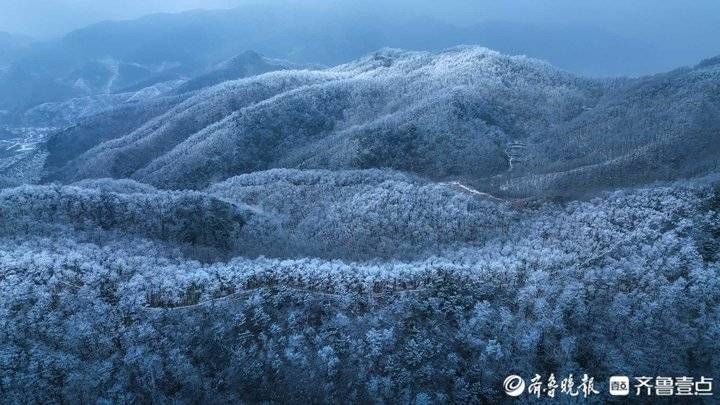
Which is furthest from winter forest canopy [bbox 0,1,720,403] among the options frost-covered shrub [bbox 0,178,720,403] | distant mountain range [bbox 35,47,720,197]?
distant mountain range [bbox 35,47,720,197]

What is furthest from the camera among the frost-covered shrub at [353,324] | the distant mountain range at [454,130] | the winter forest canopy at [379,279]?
the distant mountain range at [454,130]

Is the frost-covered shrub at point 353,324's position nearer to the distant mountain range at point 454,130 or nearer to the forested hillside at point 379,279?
the forested hillside at point 379,279

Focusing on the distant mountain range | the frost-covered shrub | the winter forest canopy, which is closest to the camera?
the frost-covered shrub

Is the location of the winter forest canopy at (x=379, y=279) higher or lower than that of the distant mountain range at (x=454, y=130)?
lower

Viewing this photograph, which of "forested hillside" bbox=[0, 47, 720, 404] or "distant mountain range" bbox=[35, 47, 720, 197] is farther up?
"distant mountain range" bbox=[35, 47, 720, 197]

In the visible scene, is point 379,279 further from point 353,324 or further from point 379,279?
point 353,324

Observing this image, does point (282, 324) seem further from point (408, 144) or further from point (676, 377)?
point (408, 144)

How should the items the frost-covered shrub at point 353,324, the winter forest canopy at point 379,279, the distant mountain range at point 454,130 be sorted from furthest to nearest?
the distant mountain range at point 454,130 → the winter forest canopy at point 379,279 → the frost-covered shrub at point 353,324

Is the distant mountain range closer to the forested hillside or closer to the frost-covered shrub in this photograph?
the forested hillside

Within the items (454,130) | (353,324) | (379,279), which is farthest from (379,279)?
(454,130)

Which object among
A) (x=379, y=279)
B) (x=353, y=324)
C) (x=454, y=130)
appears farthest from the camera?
(x=454, y=130)

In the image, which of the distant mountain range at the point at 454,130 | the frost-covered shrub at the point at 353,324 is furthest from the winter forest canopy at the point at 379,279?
the distant mountain range at the point at 454,130

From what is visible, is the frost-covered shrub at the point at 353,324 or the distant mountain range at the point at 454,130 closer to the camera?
the frost-covered shrub at the point at 353,324
